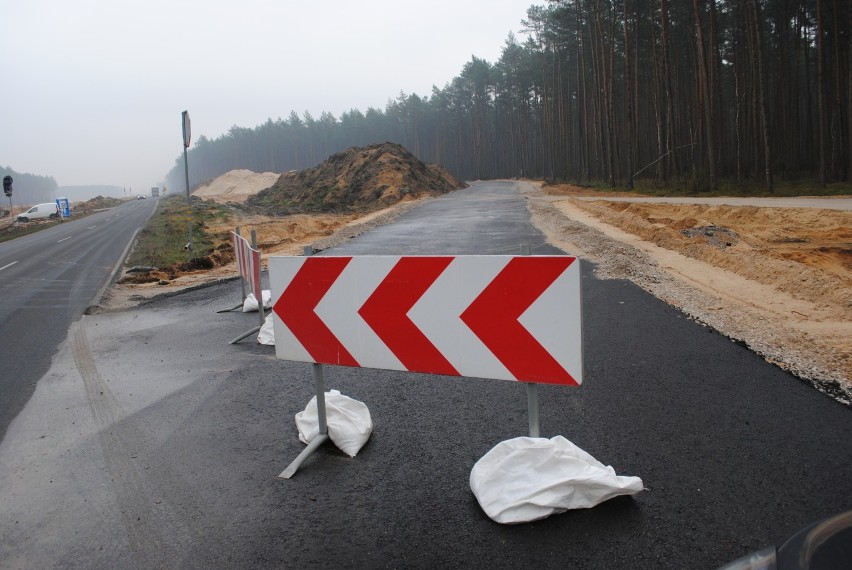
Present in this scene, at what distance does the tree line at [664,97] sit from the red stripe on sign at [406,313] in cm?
2817

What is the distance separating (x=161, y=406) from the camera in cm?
477

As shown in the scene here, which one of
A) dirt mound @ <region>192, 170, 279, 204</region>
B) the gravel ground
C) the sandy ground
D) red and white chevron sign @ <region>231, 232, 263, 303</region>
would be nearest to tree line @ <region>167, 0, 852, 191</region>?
the sandy ground

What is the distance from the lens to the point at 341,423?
384 cm

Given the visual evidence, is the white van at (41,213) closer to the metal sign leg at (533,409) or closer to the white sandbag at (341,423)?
the white sandbag at (341,423)

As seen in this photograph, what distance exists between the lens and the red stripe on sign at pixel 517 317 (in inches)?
115

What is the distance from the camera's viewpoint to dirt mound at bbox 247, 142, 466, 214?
141ft

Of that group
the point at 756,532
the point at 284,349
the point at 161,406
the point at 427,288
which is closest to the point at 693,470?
the point at 756,532

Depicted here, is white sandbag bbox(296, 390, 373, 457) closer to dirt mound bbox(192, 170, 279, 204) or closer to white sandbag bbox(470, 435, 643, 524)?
white sandbag bbox(470, 435, 643, 524)

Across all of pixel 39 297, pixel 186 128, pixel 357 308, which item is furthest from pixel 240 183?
pixel 357 308

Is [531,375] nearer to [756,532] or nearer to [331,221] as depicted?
[756,532]

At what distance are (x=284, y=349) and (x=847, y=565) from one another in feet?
10.8

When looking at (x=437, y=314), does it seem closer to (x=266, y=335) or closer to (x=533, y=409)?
(x=533, y=409)

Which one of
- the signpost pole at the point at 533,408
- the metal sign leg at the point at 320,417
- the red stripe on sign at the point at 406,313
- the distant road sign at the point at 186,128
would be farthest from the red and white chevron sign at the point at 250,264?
the distant road sign at the point at 186,128

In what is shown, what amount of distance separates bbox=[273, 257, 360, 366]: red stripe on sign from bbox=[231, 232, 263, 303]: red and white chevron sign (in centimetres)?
282
